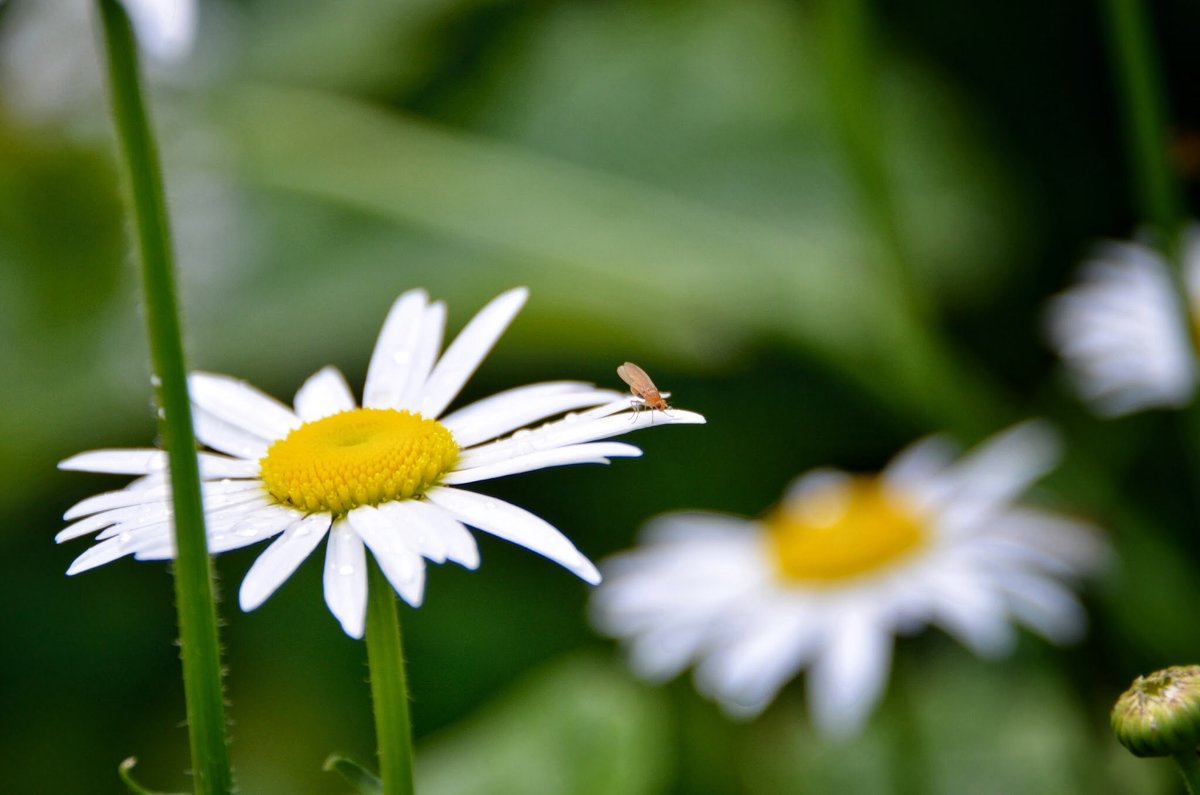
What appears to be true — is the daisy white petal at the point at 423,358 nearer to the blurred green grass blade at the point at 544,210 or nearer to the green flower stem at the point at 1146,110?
the green flower stem at the point at 1146,110

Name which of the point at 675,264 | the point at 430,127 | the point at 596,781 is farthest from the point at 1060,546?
the point at 430,127

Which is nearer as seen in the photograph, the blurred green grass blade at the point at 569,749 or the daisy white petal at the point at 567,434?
the daisy white petal at the point at 567,434

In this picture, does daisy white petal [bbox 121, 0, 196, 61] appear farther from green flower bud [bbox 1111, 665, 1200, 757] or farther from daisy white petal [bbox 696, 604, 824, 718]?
daisy white petal [bbox 696, 604, 824, 718]

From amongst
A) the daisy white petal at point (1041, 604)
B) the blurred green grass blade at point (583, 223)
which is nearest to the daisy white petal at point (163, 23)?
the daisy white petal at point (1041, 604)

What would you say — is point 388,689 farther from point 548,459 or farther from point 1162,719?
point 1162,719

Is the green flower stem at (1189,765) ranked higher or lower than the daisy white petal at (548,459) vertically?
lower

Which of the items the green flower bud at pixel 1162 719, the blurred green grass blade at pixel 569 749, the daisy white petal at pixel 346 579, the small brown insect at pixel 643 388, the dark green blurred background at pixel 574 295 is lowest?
the green flower bud at pixel 1162 719

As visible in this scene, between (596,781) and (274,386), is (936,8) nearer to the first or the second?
(274,386)

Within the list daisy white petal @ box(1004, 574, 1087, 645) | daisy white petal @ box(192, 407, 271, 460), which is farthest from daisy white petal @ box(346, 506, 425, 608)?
daisy white petal @ box(1004, 574, 1087, 645)
